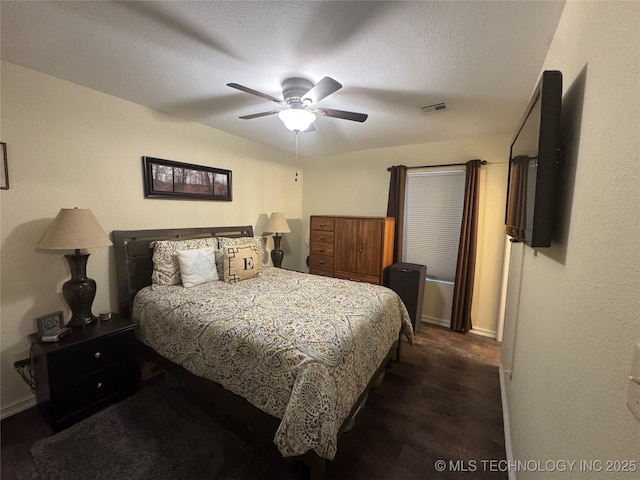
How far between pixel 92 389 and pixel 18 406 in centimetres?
65

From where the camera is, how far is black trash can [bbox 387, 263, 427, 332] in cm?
325

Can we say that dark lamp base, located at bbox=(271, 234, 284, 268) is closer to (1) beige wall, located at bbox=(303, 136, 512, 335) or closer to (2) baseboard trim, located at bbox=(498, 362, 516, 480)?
(1) beige wall, located at bbox=(303, 136, 512, 335)

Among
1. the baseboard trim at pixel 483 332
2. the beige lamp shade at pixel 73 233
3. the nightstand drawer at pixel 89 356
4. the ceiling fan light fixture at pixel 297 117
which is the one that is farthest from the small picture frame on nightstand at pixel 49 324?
the baseboard trim at pixel 483 332

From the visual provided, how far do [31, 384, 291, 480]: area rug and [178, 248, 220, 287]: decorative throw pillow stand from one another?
3.46 ft

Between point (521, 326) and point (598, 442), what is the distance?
1256 millimetres

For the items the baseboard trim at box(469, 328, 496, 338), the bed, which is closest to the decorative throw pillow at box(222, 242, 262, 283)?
the bed

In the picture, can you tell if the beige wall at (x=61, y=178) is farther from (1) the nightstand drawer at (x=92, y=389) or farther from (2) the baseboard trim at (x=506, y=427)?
(2) the baseboard trim at (x=506, y=427)

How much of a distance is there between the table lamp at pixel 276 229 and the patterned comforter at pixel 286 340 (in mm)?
1355

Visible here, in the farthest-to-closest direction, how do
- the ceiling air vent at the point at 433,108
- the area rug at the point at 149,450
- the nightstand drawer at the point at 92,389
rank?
the ceiling air vent at the point at 433,108 < the nightstand drawer at the point at 92,389 < the area rug at the point at 149,450

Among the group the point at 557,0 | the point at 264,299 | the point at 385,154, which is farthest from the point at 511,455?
the point at 385,154

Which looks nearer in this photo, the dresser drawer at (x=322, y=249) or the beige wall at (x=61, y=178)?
the beige wall at (x=61, y=178)

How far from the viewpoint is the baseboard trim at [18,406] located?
1890 mm

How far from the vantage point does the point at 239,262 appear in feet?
8.90

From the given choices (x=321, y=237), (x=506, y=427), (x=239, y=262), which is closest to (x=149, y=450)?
(x=239, y=262)
